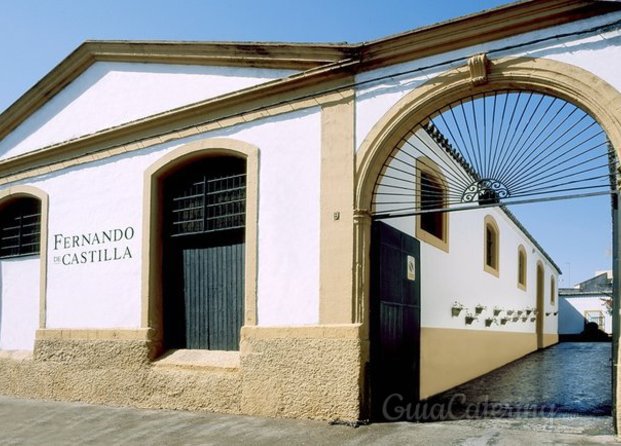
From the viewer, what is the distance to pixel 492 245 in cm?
1447

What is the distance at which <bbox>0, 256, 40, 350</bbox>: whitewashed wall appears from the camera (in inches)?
422

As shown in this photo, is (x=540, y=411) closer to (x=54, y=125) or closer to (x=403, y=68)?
(x=403, y=68)

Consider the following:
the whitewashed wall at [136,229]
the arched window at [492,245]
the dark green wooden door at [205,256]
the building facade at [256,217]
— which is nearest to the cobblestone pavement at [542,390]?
the building facade at [256,217]

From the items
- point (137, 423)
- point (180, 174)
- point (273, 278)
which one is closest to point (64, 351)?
point (137, 423)

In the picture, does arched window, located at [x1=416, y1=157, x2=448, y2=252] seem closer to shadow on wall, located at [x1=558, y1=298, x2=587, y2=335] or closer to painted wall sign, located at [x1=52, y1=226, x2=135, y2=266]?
painted wall sign, located at [x1=52, y1=226, x2=135, y2=266]

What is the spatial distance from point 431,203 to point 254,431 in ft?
13.8

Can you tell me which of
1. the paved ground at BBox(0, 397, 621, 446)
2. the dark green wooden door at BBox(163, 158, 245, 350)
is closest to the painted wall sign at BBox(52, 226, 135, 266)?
the dark green wooden door at BBox(163, 158, 245, 350)

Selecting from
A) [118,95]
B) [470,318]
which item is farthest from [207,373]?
[470,318]

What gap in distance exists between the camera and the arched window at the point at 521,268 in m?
18.1

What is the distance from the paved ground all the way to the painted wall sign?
2259 millimetres

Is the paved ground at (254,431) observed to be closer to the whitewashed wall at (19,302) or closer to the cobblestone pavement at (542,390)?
the cobblestone pavement at (542,390)

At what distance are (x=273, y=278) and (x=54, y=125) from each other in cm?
564

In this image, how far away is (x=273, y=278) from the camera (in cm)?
766

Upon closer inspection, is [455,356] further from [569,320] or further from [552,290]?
[569,320]
